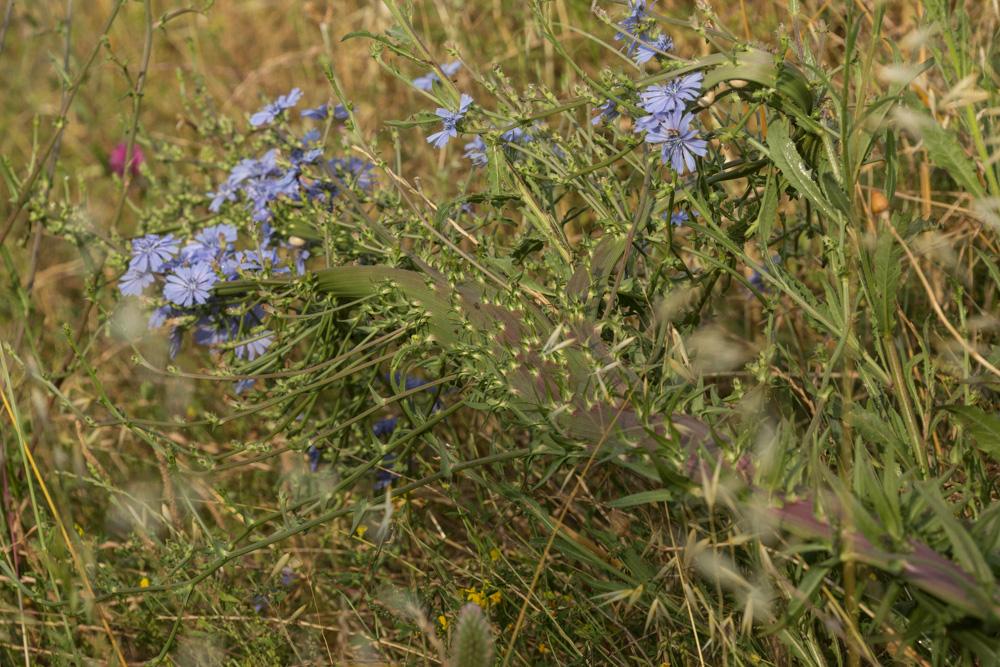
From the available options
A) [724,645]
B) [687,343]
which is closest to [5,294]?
[687,343]

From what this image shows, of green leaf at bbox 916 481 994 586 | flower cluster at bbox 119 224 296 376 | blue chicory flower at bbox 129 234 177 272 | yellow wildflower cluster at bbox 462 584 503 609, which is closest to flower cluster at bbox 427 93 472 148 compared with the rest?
flower cluster at bbox 119 224 296 376

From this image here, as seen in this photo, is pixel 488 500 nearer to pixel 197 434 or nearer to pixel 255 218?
pixel 255 218

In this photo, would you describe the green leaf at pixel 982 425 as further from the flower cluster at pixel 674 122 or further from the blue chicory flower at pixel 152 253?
the blue chicory flower at pixel 152 253

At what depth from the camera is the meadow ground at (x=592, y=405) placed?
118cm

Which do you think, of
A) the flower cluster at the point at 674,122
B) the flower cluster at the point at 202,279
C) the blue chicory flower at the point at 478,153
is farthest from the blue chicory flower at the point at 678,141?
the flower cluster at the point at 202,279

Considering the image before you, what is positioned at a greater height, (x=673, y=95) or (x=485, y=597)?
(x=673, y=95)

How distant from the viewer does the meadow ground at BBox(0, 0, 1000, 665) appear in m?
1.18

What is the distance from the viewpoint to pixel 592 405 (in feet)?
4.15

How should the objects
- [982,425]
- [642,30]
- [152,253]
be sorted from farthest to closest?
[152,253] → [642,30] → [982,425]

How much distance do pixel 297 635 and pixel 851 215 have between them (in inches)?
45.2

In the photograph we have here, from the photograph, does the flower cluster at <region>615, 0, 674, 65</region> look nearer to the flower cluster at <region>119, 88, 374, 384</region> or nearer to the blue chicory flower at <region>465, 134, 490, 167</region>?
the blue chicory flower at <region>465, 134, 490, 167</region>

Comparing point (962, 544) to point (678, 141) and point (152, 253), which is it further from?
point (152, 253)

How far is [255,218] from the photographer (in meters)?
1.90

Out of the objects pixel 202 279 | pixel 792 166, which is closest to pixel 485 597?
pixel 202 279
